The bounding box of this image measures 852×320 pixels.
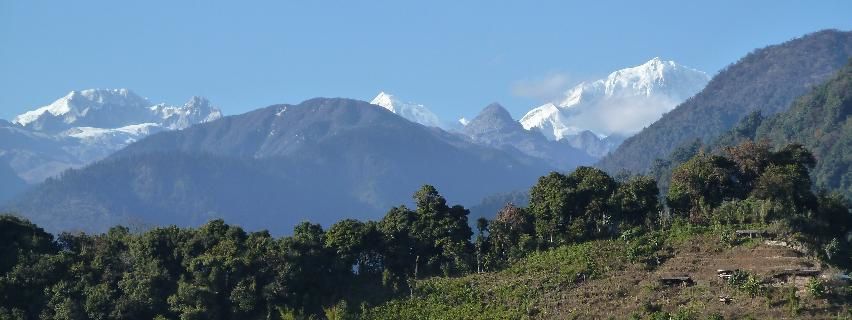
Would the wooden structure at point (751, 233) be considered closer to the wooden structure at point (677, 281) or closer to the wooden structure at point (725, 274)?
the wooden structure at point (725, 274)

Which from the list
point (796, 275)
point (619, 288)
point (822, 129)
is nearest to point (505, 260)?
point (619, 288)

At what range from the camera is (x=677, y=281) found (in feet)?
133

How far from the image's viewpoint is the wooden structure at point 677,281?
40.3 meters

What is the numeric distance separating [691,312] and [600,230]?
12537 mm

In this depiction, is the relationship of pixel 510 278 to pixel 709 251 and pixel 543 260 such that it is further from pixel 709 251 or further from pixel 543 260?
pixel 709 251

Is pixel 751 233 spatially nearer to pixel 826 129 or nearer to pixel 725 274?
pixel 725 274

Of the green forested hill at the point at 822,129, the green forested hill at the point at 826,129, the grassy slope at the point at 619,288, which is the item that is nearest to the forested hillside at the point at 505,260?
the grassy slope at the point at 619,288

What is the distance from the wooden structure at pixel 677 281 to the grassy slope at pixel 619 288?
13.0 inches

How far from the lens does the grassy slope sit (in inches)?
1483

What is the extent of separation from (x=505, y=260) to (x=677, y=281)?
1094 cm

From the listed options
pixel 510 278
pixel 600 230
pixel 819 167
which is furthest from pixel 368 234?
pixel 819 167

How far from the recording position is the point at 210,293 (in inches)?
1753

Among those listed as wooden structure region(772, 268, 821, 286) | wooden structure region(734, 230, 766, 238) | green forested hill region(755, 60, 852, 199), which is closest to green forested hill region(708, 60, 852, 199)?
green forested hill region(755, 60, 852, 199)

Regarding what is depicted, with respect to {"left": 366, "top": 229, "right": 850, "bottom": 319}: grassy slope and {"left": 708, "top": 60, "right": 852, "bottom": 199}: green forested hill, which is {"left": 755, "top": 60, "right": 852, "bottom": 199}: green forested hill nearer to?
{"left": 708, "top": 60, "right": 852, "bottom": 199}: green forested hill
